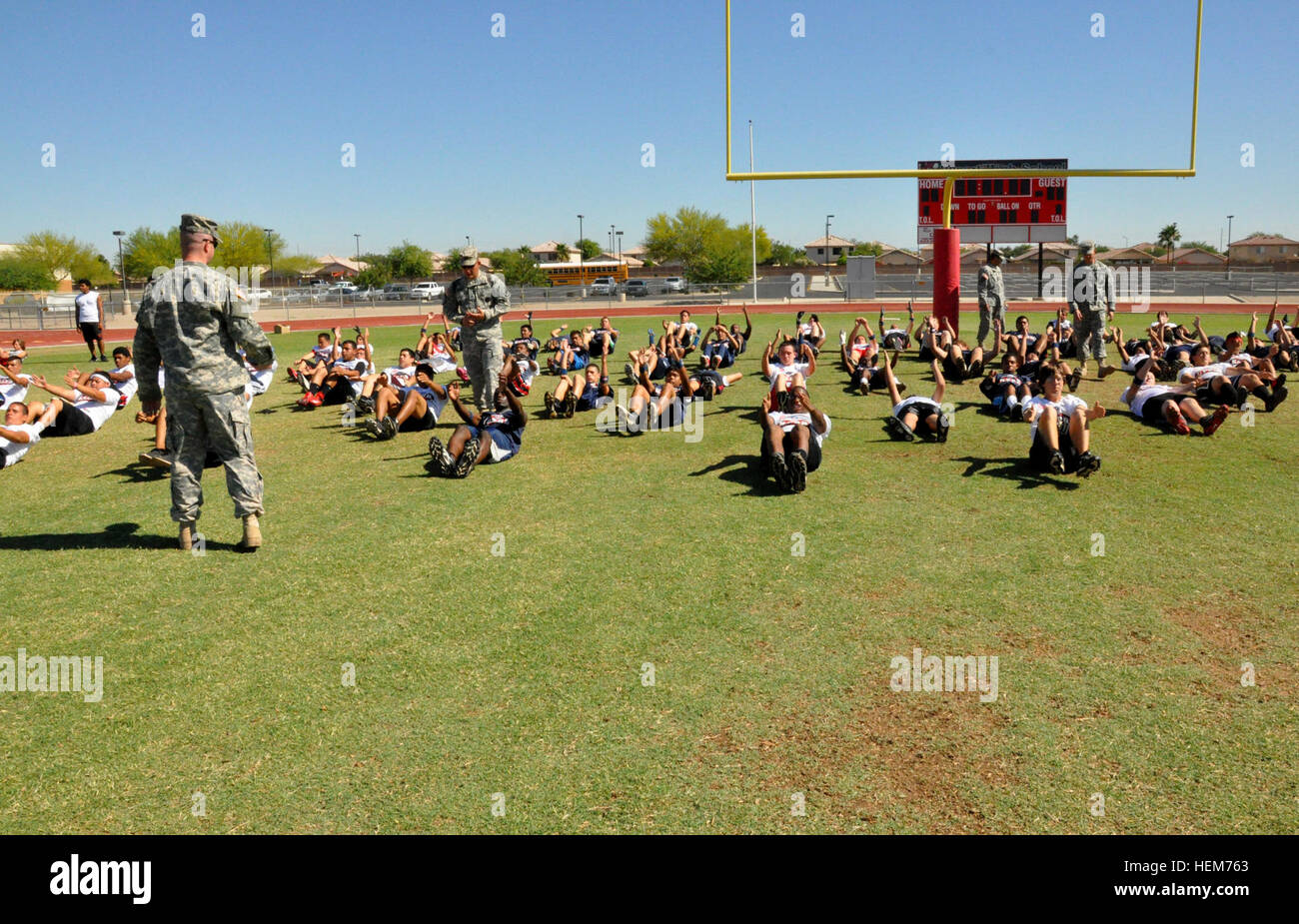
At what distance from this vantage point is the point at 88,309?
61.1 feet

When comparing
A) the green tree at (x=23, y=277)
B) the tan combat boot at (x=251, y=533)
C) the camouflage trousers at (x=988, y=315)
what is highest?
the green tree at (x=23, y=277)

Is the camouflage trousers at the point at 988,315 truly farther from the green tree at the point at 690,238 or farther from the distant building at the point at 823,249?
the distant building at the point at 823,249

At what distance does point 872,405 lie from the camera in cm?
1309

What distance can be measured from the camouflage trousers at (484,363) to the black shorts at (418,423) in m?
0.96

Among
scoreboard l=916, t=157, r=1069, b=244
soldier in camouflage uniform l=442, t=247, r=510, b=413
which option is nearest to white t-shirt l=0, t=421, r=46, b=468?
soldier in camouflage uniform l=442, t=247, r=510, b=413

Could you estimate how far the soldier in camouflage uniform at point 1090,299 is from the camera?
1359cm

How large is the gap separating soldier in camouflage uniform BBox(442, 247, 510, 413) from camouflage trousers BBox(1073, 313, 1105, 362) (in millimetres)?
9644

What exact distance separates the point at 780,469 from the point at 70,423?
381 inches

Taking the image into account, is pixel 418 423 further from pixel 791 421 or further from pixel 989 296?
pixel 989 296

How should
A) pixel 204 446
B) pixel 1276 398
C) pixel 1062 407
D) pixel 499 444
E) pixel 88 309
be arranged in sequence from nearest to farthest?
pixel 204 446
pixel 1062 407
pixel 499 444
pixel 1276 398
pixel 88 309

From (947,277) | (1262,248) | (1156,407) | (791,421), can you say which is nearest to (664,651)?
(791,421)

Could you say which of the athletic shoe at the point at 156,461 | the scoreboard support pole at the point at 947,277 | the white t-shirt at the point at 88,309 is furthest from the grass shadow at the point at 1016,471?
the white t-shirt at the point at 88,309

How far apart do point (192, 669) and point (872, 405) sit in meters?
10.3
